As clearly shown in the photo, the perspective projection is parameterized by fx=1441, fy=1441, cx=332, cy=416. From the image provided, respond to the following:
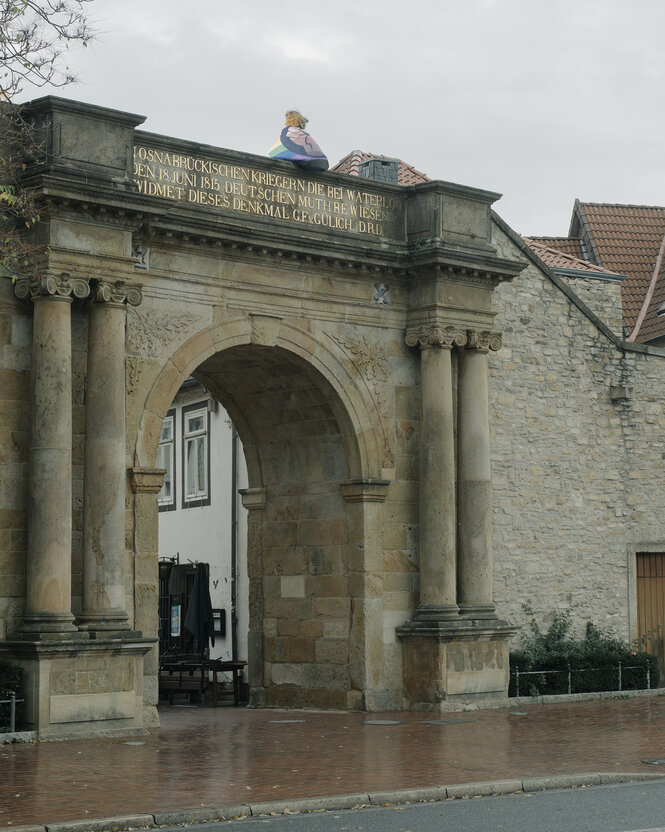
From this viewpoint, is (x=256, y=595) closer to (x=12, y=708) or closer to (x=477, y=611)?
(x=477, y=611)

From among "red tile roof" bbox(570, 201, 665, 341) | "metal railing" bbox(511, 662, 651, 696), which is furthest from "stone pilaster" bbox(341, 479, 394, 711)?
"red tile roof" bbox(570, 201, 665, 341)

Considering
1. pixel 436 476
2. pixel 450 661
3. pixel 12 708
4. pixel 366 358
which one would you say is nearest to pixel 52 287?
pixel 12 708

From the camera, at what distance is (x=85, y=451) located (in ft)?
54.5

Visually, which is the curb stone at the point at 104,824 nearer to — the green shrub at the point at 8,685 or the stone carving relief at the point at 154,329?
the green shrub at the point at 8,685

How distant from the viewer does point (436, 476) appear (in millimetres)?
19672

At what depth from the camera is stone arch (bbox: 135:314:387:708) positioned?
19219 mm

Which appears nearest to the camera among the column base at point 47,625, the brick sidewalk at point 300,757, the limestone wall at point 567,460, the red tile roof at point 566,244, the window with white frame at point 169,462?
the brick sidewalk at point 300,757

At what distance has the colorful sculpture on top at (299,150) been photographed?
1906 cm

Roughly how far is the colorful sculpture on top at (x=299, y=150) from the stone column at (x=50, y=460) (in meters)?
4.09

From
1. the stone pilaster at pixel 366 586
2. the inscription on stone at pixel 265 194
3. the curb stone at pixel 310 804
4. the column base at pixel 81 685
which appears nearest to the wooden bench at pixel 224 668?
the stone pilaster at pixel 366 586

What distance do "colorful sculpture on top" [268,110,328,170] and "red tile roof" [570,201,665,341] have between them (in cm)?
1265

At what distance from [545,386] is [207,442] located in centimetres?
718

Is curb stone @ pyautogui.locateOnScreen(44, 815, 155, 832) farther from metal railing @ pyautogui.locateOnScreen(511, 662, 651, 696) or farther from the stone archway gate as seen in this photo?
metal railing @ pyautogui.locateOnScreen(511, 662, 651, 696)

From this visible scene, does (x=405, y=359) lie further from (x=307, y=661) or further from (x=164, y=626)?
(x=164, y=626)
